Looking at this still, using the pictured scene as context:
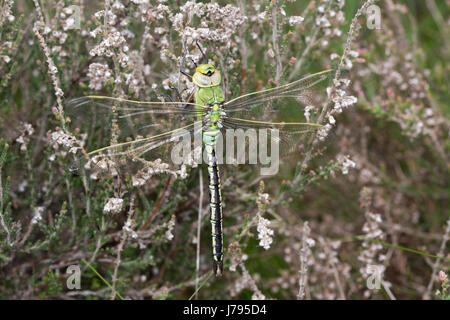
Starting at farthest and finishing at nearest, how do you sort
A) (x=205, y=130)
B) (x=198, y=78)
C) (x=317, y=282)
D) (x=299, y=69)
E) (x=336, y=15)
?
1. (x=317, y=282)
2. (x=299, y=69)
3. (x=336, y=15)
4. (x=205, y=130)
5. (x=198, y=78)

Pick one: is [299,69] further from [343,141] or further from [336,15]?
[343,141]

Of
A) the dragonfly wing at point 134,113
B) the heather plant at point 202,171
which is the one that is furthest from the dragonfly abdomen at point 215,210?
the dragonfly wing at point 134,113

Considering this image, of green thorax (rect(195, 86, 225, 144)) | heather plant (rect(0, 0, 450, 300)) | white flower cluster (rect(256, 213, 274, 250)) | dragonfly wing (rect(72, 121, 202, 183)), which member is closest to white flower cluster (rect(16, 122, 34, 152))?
heather plant (rect(0, 0, 450, 300))

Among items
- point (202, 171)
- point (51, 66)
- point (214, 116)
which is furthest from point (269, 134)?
point (51, 66)

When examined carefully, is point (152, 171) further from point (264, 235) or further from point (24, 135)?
point (24, 135)

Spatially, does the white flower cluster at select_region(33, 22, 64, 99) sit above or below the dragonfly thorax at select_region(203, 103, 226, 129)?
above

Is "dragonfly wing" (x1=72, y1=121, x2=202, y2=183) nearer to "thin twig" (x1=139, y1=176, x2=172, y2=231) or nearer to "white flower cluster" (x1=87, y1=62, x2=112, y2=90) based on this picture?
"thin twig" (x1=139, y1=176, x2=172, y2=231)
